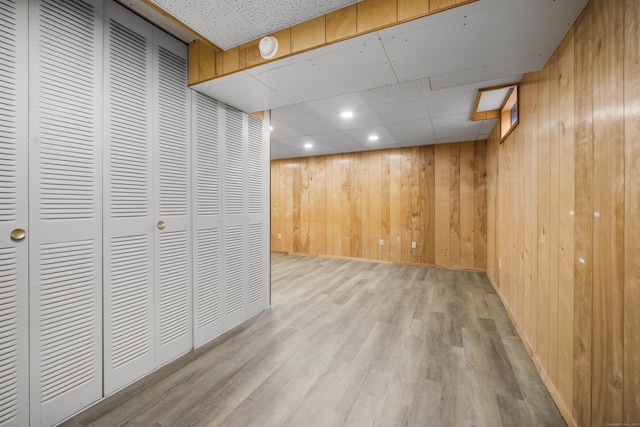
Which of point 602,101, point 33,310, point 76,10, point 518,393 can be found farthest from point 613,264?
point 76,10

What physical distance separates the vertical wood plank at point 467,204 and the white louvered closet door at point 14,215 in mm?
5514

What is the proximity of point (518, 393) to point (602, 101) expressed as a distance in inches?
68.9

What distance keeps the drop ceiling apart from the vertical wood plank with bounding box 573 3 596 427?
0.22 metres

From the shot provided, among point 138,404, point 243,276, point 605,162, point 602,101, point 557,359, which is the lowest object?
point 138,404

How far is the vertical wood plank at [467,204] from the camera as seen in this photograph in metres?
4.94

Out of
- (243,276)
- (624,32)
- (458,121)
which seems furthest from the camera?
(458,121)

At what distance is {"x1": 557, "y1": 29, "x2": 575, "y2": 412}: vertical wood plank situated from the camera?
58.4 inches

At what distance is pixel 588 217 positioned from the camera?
132 centimetres

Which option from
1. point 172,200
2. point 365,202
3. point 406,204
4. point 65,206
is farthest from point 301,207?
point 65,206

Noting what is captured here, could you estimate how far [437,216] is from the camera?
522 centimetres

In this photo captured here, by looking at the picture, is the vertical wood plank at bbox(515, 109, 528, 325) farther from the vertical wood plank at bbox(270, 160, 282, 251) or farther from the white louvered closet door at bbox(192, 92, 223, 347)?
the vertical wood plank at bbox(270, 160, 282, 251)

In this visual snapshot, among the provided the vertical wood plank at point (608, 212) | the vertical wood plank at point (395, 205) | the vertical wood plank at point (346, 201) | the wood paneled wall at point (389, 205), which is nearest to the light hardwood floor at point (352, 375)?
the vertical wood plank at point (608, 212)

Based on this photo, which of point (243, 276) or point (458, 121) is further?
point (458, 121)

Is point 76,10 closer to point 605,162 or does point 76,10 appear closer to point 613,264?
point 605,162
